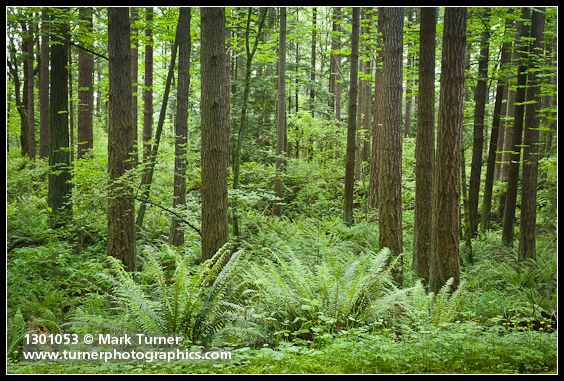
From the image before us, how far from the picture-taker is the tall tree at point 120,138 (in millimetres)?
6617

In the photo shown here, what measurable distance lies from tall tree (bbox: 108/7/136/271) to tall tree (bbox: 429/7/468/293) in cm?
508

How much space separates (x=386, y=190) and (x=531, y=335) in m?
4.26

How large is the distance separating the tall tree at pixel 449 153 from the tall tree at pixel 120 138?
16.7 feet

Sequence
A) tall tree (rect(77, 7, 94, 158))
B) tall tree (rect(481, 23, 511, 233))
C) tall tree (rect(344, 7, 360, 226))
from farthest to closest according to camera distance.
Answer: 1. tall tree (rect(77, 7, 94, 158))
2. tall tree (rect(344, 7, 360, 226))
3. tall tree (rect(481, 23, 511, 233))

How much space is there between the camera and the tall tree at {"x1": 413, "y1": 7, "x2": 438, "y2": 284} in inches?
285

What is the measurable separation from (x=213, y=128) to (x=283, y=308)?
97.7 inches

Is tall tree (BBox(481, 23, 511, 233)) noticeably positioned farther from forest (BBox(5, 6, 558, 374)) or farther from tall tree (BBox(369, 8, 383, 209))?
tall tree (BBox(369, 8, 383, 209))

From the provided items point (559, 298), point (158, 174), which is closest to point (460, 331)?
point (559, 298)

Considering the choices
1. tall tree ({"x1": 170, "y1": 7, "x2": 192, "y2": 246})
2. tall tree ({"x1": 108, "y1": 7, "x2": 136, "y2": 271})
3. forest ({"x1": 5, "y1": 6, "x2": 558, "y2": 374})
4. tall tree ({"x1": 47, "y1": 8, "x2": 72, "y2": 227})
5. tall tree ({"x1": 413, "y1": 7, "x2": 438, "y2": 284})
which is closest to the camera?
forest ({"x1": 5, "y1": 6, "x2": 558, "y2": 374})

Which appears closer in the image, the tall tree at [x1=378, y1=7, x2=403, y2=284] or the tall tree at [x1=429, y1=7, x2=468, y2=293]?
the tall tree at [x1=429, y1=7, x2=468, y2=293]

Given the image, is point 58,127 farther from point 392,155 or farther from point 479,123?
point 479,123

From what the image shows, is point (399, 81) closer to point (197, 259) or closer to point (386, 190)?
point (386, 190)

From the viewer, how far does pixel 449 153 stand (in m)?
6.20

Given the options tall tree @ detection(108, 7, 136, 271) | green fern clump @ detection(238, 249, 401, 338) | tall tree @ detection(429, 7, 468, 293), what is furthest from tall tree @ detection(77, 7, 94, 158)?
tall tree @ detection(429, 7, 468, 293)
